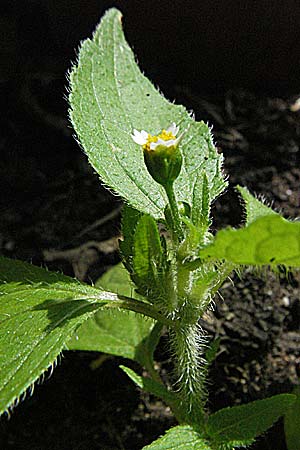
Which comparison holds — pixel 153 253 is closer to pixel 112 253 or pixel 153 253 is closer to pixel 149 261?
pixel 149 261

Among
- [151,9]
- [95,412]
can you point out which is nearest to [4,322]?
[95,412]

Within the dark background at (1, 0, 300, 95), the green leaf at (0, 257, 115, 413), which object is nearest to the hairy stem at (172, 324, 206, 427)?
the green leaf at (0, 257, 115, 413)

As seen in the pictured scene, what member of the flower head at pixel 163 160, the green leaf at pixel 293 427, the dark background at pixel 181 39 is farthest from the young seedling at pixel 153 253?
the dark background at pixel 181 39

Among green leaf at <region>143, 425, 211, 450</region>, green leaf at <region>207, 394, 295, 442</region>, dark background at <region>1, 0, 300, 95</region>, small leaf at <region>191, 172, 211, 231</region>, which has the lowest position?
green leaf at <region>143, 425, 211, 450</region>

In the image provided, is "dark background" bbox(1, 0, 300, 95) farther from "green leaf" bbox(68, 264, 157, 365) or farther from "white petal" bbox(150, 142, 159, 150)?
"white petal" bbox(150, 142, 159, 150)

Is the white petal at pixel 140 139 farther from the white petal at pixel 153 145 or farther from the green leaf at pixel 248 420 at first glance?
the green leaf at pixel 248 420

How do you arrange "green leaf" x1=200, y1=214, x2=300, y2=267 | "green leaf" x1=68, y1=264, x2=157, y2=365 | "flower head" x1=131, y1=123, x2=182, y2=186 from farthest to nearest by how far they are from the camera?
"green leaf" x1=68, y1=264, x2=157, y2=365 → "flower head" x1=131, y1=123, x2=182, y2=186 → "green leaf" x1=200, y1=214, x2=300, y2=267
